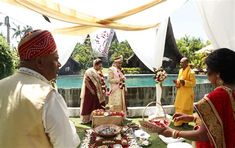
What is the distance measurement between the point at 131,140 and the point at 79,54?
21.4 m

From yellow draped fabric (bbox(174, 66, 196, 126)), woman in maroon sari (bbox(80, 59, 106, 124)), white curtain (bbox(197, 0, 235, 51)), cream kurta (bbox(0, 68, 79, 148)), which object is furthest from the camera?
woman in maroon sari (bbox(80, 59, 106, 124))

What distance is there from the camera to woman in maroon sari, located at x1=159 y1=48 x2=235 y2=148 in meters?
2.06

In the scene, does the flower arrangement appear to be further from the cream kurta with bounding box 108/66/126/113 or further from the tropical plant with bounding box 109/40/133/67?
the tropical plant with bounding box 109/40/133/67

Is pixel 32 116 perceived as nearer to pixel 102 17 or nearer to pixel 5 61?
pixel 102 17

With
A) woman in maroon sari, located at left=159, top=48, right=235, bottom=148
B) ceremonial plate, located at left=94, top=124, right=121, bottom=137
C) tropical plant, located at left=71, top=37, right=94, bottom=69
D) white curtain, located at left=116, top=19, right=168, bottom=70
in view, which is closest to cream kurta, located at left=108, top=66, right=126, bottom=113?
white curtain, located at left=116, top=19, right=168, bottom=70

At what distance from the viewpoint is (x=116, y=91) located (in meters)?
7.34

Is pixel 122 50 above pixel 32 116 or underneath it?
above

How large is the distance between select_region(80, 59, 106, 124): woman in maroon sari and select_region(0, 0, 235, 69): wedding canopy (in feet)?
2.52

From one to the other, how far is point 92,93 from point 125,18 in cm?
240

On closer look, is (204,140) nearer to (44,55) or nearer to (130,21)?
(44,55)

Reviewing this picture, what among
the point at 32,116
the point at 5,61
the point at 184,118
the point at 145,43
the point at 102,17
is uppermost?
the point at 102,17

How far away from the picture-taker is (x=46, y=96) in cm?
154

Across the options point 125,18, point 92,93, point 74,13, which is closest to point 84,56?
point 92,93

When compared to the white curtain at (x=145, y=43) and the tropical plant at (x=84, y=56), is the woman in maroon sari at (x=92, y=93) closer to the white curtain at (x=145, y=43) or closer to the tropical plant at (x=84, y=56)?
the white curtain at (x=145, y=43)
